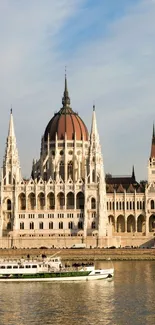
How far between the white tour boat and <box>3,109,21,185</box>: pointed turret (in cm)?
6359

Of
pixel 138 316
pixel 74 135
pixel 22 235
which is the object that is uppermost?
Result: pixel 74 135

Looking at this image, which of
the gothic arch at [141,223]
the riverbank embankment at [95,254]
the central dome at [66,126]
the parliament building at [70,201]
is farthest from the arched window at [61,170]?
the riverbank embankment at [95,254]

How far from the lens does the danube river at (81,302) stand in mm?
68188

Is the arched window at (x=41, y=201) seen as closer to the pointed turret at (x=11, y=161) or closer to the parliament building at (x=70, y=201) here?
the parliament building at (x=70, y=201)

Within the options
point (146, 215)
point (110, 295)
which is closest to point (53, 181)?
point (146, 215)

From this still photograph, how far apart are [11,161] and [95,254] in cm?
3383

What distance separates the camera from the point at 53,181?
163m

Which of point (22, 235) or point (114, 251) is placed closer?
point (114, 251)

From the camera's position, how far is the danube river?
68.2 m

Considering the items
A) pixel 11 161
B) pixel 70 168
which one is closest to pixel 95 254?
pixel 11 161

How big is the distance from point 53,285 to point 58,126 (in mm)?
84611

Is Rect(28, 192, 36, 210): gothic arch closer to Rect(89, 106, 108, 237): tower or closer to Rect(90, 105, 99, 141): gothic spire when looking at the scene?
Rect(89, 106, 108, 237): tower

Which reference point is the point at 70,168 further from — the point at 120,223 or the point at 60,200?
the point at 120,223

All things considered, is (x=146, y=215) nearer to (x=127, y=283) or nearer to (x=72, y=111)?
(x=72, y=111)
